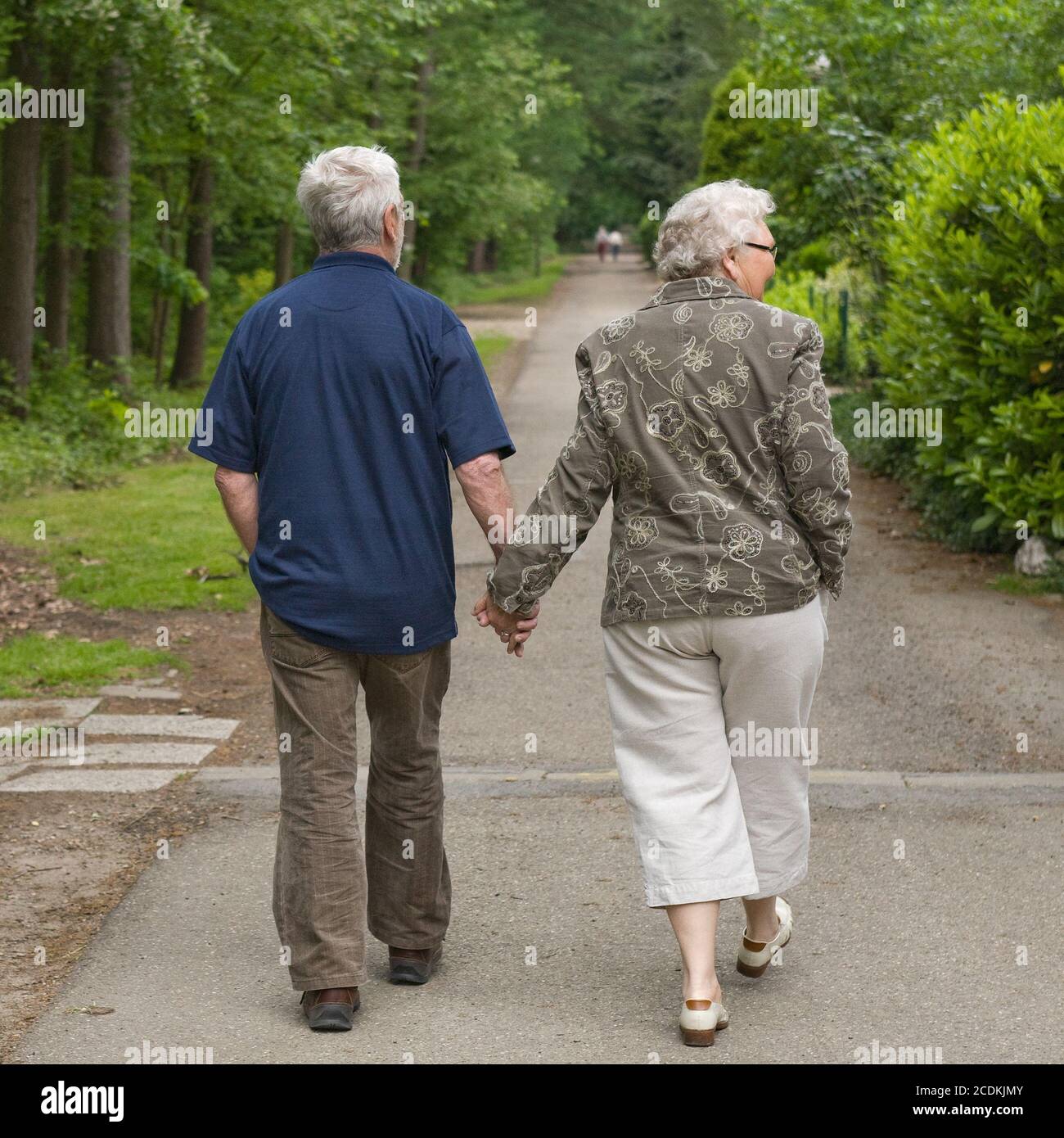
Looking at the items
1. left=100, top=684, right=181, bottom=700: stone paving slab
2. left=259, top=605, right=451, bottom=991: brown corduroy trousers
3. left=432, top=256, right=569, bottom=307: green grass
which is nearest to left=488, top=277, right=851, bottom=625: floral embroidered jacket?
left=259, top=605, right=451, bottom=991: brown corduroy trousers

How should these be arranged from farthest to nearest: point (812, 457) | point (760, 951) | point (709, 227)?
point (760, 951), point (709, 227), point (812, 457)

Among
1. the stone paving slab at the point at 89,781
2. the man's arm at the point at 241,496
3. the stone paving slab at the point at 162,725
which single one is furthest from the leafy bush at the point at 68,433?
the man's arm at the point at 241,496

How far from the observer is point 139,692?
23.7ft

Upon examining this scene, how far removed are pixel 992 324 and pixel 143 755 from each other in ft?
18.4

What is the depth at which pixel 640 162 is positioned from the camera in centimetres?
5431

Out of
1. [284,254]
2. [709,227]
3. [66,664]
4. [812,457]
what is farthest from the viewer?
[284,254]

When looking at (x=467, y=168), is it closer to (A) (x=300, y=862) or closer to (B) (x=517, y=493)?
(B) (x=517, y=493)

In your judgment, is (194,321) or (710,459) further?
(194,321)

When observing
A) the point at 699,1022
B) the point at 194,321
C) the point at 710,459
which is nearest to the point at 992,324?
the point at 710,459

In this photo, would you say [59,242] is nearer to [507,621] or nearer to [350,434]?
[350,434]

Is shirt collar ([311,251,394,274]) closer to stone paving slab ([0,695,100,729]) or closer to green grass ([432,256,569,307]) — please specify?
stone paving slab ([0,695,100,729])

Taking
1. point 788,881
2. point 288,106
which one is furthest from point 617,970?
point 288,106

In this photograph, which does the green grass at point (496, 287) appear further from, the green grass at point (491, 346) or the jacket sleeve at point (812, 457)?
the jacket sleeve at point (812, 457)

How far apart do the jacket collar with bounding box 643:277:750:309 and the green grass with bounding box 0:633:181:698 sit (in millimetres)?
4315
